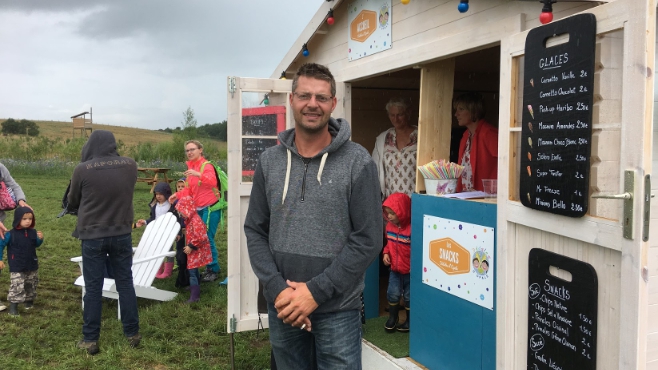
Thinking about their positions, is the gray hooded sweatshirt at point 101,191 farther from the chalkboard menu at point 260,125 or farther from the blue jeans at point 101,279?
the chalkboard menu at point 260,125

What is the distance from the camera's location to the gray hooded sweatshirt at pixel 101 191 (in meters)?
4.43

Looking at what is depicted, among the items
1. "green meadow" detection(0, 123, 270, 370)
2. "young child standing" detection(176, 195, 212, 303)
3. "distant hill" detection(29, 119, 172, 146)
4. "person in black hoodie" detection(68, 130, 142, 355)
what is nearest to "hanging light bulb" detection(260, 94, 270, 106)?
"person in black hoodie" detection(68, 130, 142, 355)

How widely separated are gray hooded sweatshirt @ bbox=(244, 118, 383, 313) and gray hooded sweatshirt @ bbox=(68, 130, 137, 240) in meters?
2.62

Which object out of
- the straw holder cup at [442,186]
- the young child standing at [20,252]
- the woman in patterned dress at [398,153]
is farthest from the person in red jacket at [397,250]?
the young child standing at [20,252]

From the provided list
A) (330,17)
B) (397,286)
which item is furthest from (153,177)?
(397,286)

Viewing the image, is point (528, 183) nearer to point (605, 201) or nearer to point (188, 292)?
point (605, 201)

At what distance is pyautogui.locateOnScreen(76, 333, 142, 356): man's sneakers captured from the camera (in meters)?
4.57

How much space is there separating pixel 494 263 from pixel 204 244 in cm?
381

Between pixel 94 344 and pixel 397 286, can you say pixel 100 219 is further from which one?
pixel 397 286

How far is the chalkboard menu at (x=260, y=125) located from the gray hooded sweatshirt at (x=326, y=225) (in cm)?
212

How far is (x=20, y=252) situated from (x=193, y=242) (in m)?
1.67

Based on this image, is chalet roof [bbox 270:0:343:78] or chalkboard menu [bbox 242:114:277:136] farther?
chalet roof [bbox 270:0:343:78]

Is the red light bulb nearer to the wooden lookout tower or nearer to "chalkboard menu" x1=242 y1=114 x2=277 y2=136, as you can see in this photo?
"chalkboard menu" x1=242 y1=114 x2=277 y2=136

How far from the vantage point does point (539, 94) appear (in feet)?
8.18
